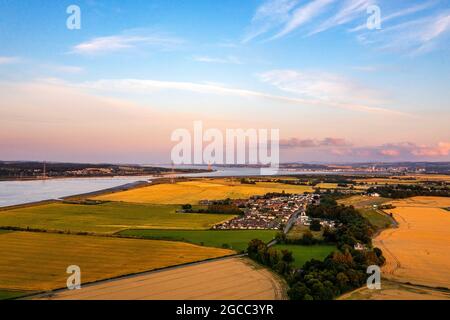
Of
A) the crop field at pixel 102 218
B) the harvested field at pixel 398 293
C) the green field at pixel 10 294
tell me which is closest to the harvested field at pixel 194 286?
the green field at pixel 10 294

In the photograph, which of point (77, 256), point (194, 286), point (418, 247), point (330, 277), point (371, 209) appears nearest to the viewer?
point (194, 286)

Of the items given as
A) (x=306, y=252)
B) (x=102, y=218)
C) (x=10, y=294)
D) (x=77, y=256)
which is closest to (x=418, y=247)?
(x=306, y=252)

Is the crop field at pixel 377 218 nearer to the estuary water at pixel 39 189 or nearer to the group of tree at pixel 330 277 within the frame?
the group of tree at pixel 330 277

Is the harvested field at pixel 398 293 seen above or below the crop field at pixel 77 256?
below

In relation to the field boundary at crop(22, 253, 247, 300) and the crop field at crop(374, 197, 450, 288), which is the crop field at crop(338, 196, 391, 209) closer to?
the crop field at crop(374, 197, 450, 288)

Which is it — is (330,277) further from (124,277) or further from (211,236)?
(211,236)
